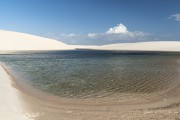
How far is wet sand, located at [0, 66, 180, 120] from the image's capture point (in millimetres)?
10055

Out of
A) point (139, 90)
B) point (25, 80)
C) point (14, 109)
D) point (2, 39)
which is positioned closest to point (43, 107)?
point (14, 109)

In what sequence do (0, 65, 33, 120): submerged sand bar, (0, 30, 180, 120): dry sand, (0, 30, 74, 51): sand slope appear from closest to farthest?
(0, 65, 33, 120): submerged sand bar
(0, 30, 180, 120): dry sand
(0, 30, 74, 51): sand slope

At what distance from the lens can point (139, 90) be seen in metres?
16.3

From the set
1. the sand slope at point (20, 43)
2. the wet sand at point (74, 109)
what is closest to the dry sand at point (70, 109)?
the wet sand at point (74, 109)

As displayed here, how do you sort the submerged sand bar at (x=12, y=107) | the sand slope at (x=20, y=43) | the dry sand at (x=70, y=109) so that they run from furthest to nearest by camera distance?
the sand slope at (x=20, y=43)
the dry sand at (x=70, y=109)
the submerged sand bar at (x=12, y=107)

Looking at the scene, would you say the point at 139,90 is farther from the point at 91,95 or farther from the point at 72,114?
the point at 72,114

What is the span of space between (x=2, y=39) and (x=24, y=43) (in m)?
9.65

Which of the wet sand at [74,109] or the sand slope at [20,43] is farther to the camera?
the sand slope at [20,43]

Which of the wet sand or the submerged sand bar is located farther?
the wet sand

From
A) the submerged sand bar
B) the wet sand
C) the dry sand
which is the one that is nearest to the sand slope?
the submerged sand bar

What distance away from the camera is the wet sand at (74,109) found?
10.1m

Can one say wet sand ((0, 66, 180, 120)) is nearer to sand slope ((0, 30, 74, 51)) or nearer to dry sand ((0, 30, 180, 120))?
dry sand ((0, 30, 180, 120))

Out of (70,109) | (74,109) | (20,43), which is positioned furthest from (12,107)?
(20,43)

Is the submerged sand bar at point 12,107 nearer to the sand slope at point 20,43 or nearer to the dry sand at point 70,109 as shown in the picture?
the dry sand at point 70,109
